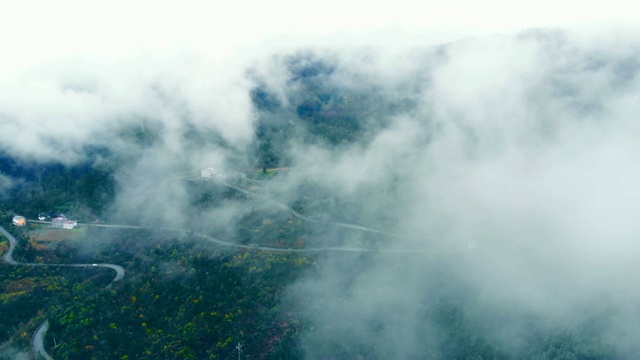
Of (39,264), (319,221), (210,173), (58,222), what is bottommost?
(39,264)

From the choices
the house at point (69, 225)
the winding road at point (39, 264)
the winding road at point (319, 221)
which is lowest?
the winding road at point (39, 264)

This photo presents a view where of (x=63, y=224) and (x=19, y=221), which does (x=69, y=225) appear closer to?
(x=63, y=224)

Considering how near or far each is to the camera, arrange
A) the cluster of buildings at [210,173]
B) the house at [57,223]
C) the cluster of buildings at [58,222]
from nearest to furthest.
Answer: the cluster of buildings at [58,222]
the house at [57,223]
the cluster of buildings at [210,173]

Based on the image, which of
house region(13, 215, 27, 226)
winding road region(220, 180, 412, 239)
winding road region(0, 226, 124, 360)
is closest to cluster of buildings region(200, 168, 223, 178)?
winding road region(220, 180, 412, 239)

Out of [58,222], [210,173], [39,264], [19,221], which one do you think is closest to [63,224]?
[58,222]

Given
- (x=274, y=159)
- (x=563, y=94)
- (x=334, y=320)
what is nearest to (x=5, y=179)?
(x=274, y=159)

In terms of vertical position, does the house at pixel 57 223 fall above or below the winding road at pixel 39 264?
above

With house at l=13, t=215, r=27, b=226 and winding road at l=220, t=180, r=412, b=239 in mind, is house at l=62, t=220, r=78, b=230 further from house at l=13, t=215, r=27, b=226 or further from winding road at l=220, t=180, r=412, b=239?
winding road at l=220, t=180, r=412, b=239

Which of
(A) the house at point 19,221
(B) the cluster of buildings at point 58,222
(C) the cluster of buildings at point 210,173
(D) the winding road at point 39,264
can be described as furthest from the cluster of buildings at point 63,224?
(C) the cluster of buildings at point 210,173

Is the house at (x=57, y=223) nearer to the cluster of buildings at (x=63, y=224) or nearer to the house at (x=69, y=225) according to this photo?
the cluster of buildings at (x=63, y=224)

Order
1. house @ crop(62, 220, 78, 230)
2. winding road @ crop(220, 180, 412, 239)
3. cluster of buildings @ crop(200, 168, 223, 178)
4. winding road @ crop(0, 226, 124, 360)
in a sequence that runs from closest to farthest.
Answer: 1. winding road @ crop(0, 226, 124, 360)
2. winding road @ crop(220, 180, 412, 239)
3. house @ crop(62, 220, 78, 230)
4. cluster of buildings @ crop(200, 168, 223, 178)

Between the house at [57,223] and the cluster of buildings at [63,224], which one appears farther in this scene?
the house at [57,223]

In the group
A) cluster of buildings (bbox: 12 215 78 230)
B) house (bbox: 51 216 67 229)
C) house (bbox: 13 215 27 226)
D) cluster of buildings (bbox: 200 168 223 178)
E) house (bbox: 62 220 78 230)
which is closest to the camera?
house (bbox: 62 220 78 230)
